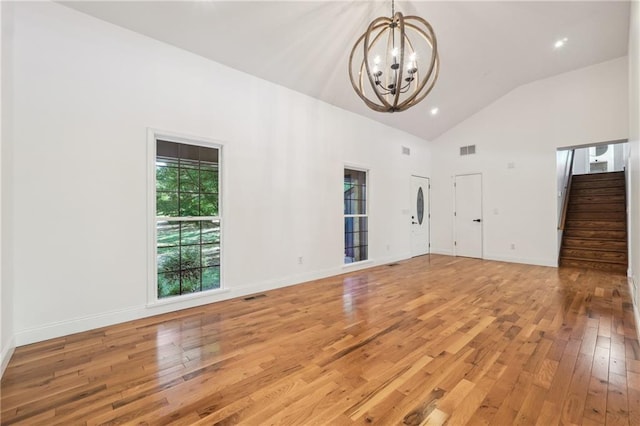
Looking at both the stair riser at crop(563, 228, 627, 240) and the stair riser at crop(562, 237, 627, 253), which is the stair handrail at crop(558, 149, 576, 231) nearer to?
the stair riser at crop(563, 228, 627, 240)

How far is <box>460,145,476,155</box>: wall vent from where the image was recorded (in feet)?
22.6

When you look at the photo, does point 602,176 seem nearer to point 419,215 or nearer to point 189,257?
point 419,215

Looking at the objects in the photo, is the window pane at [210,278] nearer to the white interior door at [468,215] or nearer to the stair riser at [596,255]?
the white interior door at [468,215]

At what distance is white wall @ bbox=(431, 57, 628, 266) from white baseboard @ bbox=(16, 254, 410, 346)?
15.2 ft

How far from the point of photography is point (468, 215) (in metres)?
7.01

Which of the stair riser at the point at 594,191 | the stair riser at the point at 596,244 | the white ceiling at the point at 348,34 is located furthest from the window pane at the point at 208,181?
the stair riser at the point at 594,191

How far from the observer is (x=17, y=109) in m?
2.50

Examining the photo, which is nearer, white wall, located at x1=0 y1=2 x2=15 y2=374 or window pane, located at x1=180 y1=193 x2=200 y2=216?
white wall, located at x1=0 y1=2 x2=15 y2=374

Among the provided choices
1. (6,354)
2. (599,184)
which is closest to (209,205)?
(6,354)

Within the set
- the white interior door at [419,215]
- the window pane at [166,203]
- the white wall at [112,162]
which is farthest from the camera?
the white interior door at [419,215]

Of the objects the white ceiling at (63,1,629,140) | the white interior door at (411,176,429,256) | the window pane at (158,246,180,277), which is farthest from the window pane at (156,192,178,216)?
the white interior door at (411,176,429,256)

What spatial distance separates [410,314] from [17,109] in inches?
171

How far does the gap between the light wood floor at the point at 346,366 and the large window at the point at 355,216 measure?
2.10 m

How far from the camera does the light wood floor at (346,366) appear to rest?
1.66 meters
